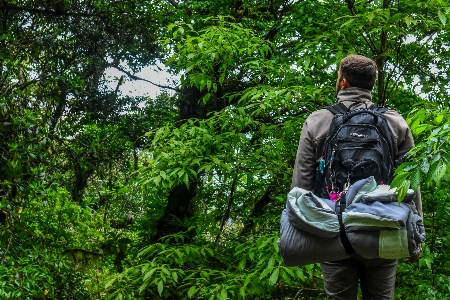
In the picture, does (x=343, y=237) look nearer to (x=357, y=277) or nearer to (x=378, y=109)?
(x=357, y=277)

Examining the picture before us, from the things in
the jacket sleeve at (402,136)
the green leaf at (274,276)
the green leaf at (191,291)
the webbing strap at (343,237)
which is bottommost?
the green leaf at (191,291)

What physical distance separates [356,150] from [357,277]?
49 cm

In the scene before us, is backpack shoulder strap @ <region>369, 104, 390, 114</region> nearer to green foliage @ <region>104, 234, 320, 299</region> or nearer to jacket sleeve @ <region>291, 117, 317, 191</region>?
jacket sleeve @ <region>291, 117, 317, 191</region>

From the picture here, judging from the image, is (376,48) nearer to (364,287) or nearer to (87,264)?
(364,287)

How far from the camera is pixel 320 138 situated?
7.06 ft

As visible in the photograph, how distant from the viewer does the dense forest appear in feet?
10.9

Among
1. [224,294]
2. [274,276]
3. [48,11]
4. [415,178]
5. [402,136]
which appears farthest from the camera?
[48,11]

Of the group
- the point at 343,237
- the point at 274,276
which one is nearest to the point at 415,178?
the point at 343,237

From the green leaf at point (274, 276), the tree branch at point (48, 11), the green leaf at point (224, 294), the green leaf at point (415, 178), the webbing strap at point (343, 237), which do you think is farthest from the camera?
the tree branch at point (48, 11)

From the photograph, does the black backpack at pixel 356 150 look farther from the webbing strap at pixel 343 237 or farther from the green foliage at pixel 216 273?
the green foliage at pixel 216 273

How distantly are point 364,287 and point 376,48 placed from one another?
202cm

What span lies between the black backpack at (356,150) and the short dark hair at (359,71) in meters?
0.17

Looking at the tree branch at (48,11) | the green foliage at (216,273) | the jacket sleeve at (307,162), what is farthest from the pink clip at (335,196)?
the tree branch at (48,11)

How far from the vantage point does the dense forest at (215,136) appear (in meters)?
3.31
